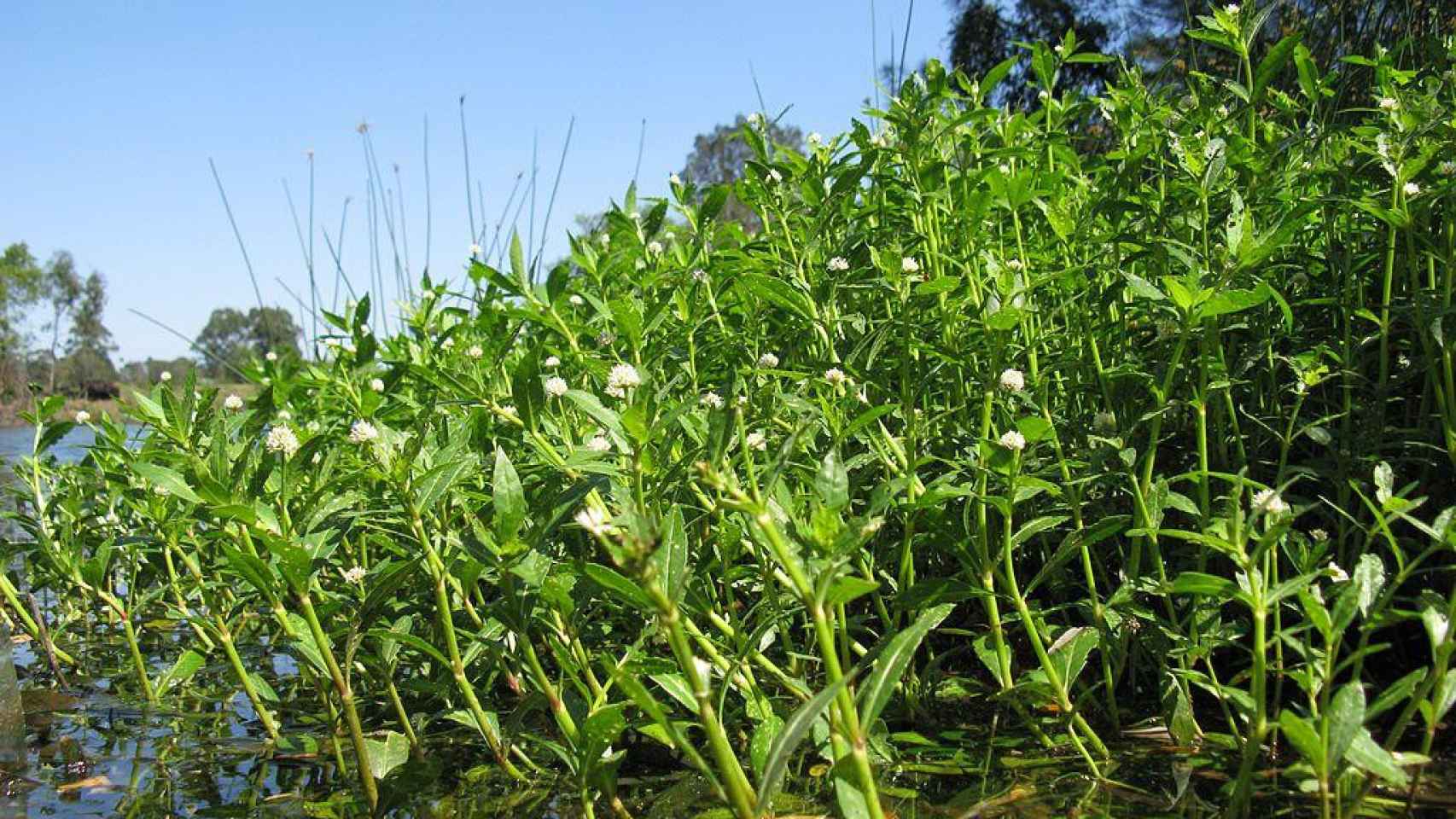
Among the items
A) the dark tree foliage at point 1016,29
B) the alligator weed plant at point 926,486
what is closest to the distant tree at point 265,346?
the alligator weed plant at point 926,486

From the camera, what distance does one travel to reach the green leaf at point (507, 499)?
1556mm

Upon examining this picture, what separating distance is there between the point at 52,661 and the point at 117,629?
3.70ft

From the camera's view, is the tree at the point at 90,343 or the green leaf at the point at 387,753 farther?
the tree at the point at 90,343

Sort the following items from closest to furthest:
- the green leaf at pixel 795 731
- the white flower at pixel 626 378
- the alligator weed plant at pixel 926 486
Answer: the green leaf at pixel 795 731, the alligator weed plant at pixel 926 486, the white flower at pixel 626 378

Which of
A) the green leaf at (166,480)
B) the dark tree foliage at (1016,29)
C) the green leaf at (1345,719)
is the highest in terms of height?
the dark tree foliage at (1016,29)

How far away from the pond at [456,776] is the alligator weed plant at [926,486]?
32mm

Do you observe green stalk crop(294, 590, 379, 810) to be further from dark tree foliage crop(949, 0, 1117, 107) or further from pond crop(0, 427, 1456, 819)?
dark tree foliage crop(949, 0, 1117, 107)

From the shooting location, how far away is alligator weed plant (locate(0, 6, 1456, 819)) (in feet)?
4.87

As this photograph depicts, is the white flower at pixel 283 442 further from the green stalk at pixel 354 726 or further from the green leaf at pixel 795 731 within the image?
the green leaf at pixel 795 731

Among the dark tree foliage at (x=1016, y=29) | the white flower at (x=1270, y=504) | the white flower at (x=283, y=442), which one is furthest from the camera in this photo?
the dark tree foliage at (x=1016, y=29)

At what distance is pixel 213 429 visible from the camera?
181 cm

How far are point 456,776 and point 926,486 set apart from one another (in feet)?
3.50

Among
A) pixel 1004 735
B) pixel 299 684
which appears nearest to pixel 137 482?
pixel 299 684

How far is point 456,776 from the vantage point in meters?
2.04
